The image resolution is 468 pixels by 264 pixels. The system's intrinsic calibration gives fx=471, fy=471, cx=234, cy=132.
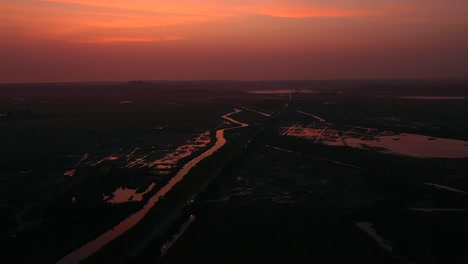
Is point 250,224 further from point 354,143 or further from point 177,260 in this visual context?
point 354,143

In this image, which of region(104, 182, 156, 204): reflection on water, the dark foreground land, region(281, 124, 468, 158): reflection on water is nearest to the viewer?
the dark foreground land

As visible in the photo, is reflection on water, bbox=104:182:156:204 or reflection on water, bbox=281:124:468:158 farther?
reflection on water, bbox=281:124:468:158

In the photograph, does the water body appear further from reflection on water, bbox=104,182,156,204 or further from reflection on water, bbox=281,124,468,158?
reflection on water, bbox=281,124,468,158

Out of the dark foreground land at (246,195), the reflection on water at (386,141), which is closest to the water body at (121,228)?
the dark foreground land at (246,195)

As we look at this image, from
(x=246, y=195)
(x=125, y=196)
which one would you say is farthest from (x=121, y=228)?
(x=246, y=195)

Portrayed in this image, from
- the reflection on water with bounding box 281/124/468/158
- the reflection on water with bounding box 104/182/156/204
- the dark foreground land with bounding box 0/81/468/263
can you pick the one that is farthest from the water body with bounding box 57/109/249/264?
the reflection on water with bounding box 281/124/468/158

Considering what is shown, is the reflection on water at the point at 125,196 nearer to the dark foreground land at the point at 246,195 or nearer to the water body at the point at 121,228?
the dark foreground land at the point at 246,195
